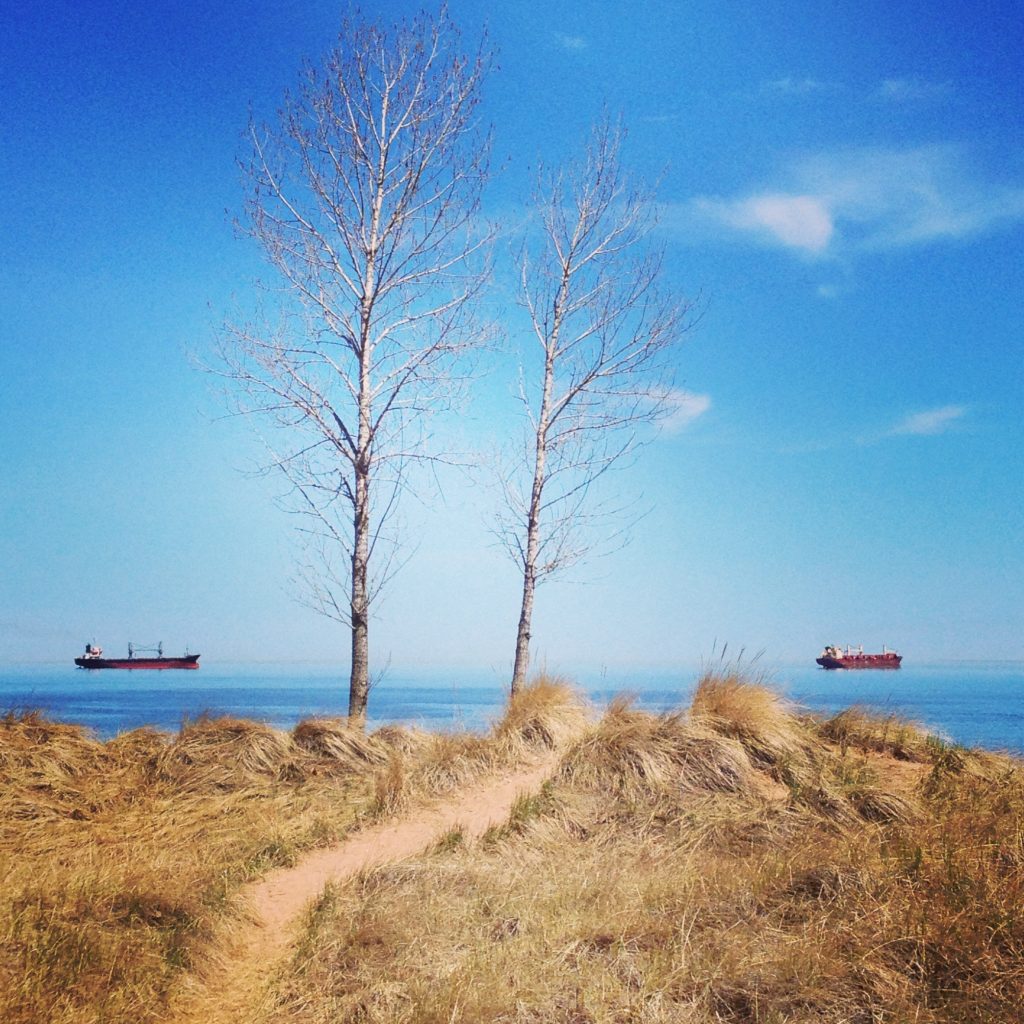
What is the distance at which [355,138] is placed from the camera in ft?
43.5

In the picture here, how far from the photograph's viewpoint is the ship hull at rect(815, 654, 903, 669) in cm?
4781

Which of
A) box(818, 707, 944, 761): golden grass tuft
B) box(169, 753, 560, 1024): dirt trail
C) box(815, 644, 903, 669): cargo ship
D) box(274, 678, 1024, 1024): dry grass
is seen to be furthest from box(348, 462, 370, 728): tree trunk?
box(815, 644, 903, 669): cargo ship

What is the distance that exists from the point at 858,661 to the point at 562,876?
4722 cm

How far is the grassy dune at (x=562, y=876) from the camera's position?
13.5 ft

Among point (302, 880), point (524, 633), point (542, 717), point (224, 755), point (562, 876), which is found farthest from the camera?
point (524, 633)

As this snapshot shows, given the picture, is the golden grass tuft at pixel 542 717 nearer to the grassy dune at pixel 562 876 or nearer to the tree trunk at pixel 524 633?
the grassy dune at pixel 562 876

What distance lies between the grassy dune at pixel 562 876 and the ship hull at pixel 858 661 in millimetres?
40353

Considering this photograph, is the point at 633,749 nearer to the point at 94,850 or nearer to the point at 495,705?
the point at 495,705

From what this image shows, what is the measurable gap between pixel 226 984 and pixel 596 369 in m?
12.7

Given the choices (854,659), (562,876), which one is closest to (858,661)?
(854,659)

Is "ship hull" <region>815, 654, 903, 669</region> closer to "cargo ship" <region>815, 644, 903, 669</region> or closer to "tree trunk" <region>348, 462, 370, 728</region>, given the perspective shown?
"cargo ship" <region>815, 644, 903, 669</region>

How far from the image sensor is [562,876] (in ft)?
19.9

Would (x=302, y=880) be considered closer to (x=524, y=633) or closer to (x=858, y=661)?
(x=524, y=633)

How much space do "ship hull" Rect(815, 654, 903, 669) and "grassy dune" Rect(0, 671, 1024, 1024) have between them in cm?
4035
